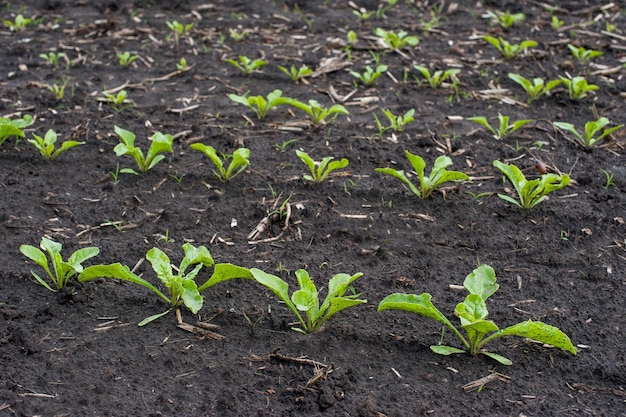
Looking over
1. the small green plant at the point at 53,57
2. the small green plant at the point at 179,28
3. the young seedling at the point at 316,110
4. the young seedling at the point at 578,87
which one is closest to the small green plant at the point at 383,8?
the small green plant at the point at 179,28

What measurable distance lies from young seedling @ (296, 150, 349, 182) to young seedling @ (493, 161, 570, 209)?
773mm

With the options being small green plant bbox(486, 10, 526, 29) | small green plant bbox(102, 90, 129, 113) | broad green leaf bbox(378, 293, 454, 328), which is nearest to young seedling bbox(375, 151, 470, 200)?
broad green leaf bbox(378, 293, 454, 328)

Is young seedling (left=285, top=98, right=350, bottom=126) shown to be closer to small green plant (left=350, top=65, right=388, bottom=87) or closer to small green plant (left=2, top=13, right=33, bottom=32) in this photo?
small green plant (left=350, top=65, right=388, bottom=87)

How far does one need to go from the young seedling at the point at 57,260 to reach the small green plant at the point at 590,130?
107 inches

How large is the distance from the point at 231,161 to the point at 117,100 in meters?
1.06

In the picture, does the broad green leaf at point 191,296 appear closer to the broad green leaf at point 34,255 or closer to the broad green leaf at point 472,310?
the broad green leaf at point 34,255

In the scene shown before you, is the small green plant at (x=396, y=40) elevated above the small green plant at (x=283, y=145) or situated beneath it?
elevated above

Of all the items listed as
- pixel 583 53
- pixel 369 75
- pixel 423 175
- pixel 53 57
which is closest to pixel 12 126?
pixel 53 57

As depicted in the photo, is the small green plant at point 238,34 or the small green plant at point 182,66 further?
the small green plant at point 238,34

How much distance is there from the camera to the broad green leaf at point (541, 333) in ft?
8.13

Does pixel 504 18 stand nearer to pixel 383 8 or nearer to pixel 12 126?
pixel 383 8

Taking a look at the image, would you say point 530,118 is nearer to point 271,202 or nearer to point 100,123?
point 271,202

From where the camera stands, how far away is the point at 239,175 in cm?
374

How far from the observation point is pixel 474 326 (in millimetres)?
2469
